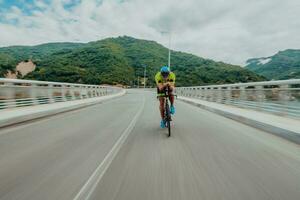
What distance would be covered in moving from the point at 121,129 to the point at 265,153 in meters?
4.73

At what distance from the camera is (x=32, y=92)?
17.0 metres

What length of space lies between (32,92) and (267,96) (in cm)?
1134

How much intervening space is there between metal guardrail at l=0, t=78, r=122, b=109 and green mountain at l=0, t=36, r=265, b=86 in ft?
150

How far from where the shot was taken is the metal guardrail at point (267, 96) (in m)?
10.4

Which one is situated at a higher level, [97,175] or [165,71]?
[165,71]

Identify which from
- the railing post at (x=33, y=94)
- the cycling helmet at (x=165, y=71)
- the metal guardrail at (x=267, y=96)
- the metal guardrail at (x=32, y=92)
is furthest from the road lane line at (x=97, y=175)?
the railing post at (x=33, y=94)

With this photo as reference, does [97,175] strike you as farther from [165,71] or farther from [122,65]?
[122,65]

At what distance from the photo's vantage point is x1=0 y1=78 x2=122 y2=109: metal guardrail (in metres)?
13.9

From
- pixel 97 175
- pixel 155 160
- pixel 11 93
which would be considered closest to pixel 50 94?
pixel 11 93

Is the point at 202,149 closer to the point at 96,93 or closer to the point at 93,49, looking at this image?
the point at 96,93

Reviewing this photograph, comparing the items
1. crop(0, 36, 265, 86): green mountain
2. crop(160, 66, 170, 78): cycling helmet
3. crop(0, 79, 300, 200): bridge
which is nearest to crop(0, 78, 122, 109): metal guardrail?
crop(0, 79, 300, 200): bridge

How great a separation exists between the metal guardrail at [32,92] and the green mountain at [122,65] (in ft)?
150

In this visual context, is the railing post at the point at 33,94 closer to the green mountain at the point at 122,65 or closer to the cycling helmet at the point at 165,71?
the cycling helmet at the point at 165,71

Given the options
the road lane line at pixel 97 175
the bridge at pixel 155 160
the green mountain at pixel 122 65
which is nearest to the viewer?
the road lane line at pixel 97 175
